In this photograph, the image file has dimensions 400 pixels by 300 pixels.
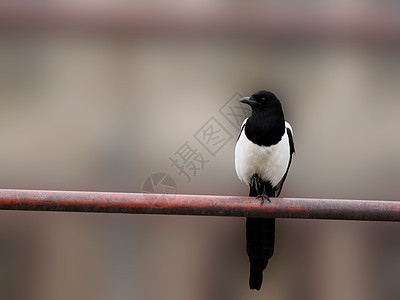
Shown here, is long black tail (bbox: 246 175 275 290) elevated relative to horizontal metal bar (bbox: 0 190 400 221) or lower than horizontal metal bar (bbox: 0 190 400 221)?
lower

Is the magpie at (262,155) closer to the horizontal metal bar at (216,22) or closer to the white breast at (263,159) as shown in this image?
the white breast at (263,159)

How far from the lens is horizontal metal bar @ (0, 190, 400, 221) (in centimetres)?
69

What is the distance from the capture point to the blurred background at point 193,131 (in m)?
1.56

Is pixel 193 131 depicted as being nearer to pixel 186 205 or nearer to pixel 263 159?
pixel 263 159

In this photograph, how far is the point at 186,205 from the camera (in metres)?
0.70

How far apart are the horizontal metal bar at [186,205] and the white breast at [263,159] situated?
1.50 ft

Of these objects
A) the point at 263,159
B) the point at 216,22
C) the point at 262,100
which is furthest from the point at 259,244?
the point at 216,22

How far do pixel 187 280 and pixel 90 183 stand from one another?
0.45 metres

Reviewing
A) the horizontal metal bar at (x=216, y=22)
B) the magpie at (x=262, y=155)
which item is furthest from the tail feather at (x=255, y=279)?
the horizontal metal bar at (x=216, y=22)

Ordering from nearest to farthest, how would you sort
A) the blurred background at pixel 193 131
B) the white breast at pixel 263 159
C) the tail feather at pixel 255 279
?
the tail feather at pixel 255 279
the white breast at pixel 263 159
the blurred background at pixel 193 131

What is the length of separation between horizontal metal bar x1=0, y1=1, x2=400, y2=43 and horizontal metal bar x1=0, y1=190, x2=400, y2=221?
3.21 feet

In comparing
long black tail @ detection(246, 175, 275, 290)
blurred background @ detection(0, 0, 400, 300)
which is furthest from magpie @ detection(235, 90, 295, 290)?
blurred background @ detection(0, 0, 400, 300)

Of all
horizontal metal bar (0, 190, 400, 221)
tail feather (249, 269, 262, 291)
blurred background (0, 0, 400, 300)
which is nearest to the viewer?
horizontal metal bar (0, 190, 400, 221)

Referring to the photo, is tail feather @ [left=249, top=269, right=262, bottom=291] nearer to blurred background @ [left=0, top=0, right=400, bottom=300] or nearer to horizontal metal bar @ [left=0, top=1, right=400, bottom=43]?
blurred background @ [left=0, top=0, right=400, bottom=300]
